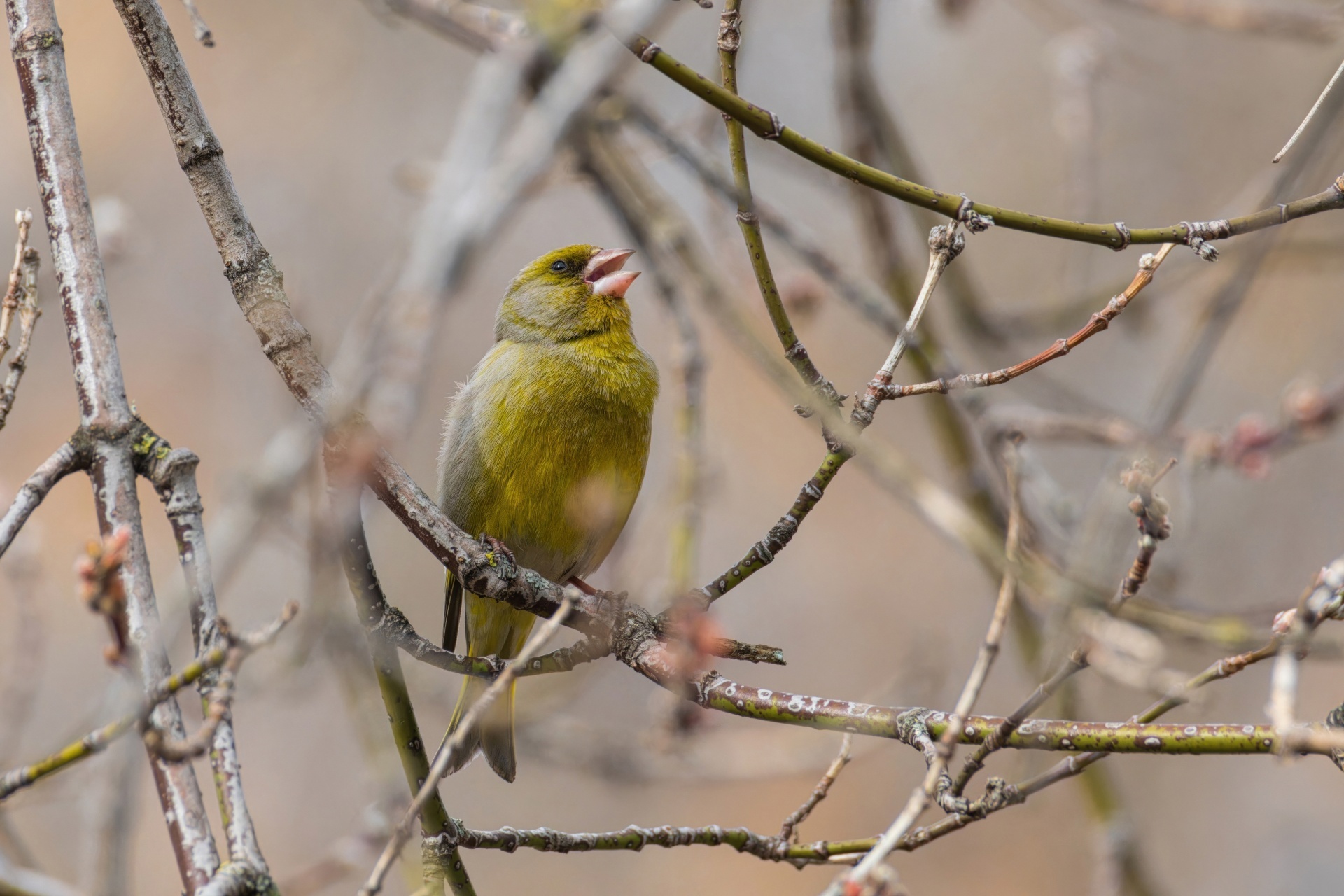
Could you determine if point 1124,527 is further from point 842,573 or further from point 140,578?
point 842,573

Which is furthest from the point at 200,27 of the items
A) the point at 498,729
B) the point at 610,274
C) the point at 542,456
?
the point at 498,729

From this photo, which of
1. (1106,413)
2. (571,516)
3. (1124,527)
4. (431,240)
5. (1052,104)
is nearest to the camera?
(431,240)

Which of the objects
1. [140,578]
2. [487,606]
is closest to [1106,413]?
[487,606]

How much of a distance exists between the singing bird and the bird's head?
0.04ft

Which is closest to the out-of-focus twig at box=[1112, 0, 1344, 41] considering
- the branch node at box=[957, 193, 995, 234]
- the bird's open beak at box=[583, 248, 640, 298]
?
the bird's open beak at box=[583, 248, 640, 298]

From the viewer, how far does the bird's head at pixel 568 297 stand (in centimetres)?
529

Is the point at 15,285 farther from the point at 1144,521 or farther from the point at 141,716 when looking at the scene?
the point at 1144,521

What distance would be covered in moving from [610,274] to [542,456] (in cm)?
128

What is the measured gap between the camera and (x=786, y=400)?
6.20 meters

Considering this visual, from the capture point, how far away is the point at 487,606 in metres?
5.15

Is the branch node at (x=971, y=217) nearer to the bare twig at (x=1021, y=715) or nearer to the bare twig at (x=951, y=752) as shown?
the bare twig at (x=951, y=752)

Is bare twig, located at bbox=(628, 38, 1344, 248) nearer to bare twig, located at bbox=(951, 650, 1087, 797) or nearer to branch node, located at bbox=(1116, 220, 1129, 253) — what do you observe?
branch node, located at bbox=(1116, 220, 1129, 253)

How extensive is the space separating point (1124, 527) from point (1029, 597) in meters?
1.31

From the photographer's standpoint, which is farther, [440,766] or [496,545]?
[496,545]
